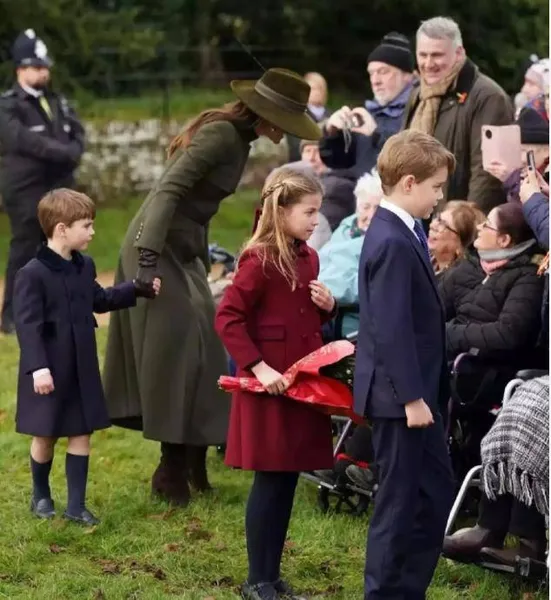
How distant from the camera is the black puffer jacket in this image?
6.39 meters

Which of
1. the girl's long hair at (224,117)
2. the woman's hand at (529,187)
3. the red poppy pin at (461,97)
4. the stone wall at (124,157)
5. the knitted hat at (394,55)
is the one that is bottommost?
the stone wall at (124,157)

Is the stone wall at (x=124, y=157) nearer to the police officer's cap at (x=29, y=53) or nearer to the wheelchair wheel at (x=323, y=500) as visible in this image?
the police officer's cap at (x=29, y=53)

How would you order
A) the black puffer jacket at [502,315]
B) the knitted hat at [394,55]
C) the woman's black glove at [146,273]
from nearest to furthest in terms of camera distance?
the black puffer jacket at [502,315], the woman's black glove at [146,273], the knitted hat at [394,55]

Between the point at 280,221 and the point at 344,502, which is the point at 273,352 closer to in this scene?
the point at 280,221

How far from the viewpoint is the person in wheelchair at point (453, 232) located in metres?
7.12

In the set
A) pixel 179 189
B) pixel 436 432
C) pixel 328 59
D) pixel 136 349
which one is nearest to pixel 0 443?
pixel 136 349

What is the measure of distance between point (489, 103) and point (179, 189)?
6.56 feet

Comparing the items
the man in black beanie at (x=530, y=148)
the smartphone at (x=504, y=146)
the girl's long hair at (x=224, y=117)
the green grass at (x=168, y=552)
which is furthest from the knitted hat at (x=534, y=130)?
the green grass at (x=168, y=552)

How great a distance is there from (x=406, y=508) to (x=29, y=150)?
6.68 m

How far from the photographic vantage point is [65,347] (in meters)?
6.56

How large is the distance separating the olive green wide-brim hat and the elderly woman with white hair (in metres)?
0.71

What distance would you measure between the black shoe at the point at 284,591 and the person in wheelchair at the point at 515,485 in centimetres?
59

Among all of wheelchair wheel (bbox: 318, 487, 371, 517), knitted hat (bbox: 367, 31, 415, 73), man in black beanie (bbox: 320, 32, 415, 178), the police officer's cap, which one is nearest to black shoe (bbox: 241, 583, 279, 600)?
wheelchair wheel (bbox: 318, 487, 371, 517)

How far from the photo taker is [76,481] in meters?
6.74
